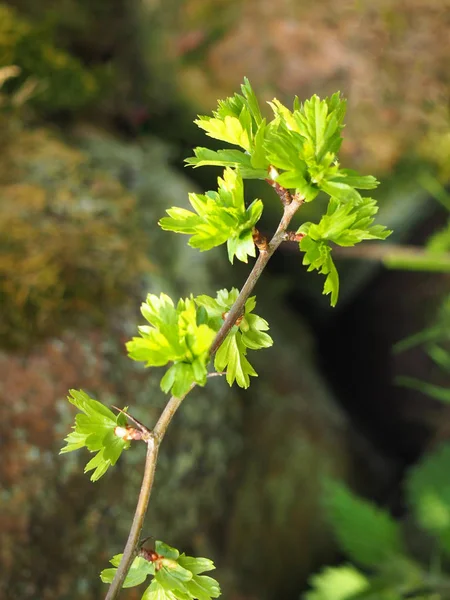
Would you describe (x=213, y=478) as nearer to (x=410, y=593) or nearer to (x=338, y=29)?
(x=410, y=593)

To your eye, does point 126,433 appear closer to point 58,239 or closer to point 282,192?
point 282,192

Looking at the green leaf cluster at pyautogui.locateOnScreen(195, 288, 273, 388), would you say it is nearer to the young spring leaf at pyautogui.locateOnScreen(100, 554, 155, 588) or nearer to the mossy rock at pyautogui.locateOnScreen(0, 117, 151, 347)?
the young spring leaf at pyautogui.locateOnScreen(100, 554, 155, 588)

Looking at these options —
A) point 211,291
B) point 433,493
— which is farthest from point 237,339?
point 433,493

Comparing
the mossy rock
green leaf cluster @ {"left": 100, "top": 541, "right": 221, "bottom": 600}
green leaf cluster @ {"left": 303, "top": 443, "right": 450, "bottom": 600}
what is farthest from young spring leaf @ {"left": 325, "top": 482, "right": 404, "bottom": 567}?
green leaf cluster @ {"left": 100, "top": 541, "right": 221, "bottom": 600}

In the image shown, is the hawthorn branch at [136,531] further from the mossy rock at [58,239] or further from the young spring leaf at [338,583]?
the young spring leaf at [338,583]

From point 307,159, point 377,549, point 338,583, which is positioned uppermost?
point 307,159

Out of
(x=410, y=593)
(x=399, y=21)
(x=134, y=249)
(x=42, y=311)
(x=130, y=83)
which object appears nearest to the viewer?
(x=42, y=311)

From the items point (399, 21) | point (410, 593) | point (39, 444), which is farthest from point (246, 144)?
point (399, 21)
